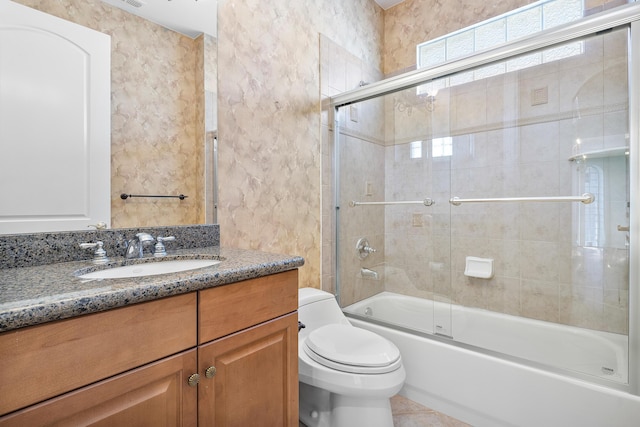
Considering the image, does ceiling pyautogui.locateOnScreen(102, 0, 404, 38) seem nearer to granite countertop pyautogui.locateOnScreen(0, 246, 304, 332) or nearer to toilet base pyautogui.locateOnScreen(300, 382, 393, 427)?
granite countertop pyautogui.locateOnScreen(0, 246, 304, 332)

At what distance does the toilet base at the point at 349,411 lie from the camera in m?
1.37

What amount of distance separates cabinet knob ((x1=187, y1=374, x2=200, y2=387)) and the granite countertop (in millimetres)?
216

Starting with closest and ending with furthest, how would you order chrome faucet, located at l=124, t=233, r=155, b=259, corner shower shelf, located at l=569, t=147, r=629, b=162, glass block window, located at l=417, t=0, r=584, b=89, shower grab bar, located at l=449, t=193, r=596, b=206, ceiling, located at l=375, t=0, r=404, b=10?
chrome faucet, located at l=124, t=233, r=155, b=259 → corner shower shelf, located at l=569, t=147, r=629, b=162 → shower grab bar, located at l=449, t=193, r=596, b=206 → glass block window, located at l=417, t=0, r=584, b=89 → ceiling, located at l=375, t=0, r=404, b=10

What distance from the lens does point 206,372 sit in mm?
816

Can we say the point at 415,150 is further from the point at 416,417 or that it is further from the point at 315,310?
the point at 416,417

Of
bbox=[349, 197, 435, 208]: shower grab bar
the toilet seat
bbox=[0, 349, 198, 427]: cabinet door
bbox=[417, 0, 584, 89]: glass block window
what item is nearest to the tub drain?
the toilet seat

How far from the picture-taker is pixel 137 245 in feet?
3.79

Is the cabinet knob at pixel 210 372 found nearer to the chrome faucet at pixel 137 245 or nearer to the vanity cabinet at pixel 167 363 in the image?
the vanity cabinet at pixel 167 363

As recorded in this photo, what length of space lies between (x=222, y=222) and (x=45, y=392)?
0.96 m

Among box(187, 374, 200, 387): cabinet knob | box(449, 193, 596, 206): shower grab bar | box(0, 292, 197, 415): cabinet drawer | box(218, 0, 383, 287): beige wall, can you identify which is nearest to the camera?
box(0, 292, 197, 415): cabinet drawer

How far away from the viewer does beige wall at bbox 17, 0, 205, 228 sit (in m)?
1.15

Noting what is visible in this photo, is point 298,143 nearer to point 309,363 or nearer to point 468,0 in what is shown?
point 309,363

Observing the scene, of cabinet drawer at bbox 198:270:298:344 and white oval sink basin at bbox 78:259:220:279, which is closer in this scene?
cabinet drawer at bbox 198:270:298:344

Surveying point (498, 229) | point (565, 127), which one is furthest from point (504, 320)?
point (565, 127)
